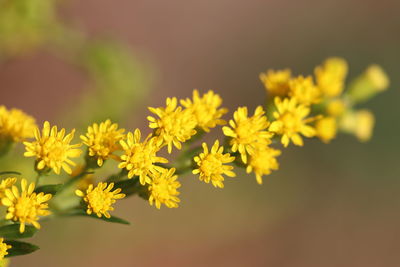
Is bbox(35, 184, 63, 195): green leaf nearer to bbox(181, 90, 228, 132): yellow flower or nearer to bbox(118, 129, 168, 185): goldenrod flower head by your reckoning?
bbox(118, 129, 168, 185): goldenrod flower head

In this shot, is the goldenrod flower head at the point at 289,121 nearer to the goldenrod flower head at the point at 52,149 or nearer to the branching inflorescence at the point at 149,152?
the branching inflorescence at the point at 149,152

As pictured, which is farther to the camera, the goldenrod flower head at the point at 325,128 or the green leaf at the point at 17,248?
the goldenrod flower head at the point at 325,128

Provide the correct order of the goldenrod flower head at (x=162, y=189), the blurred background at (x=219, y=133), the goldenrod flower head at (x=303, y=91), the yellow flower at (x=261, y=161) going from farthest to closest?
the blurred background at (x=219, y=133) < the goldenrod flower head at (x=303, y=91) < the yellow flower at (x=261, y=161) < the goldenrod flower head at (x=162, y=189)

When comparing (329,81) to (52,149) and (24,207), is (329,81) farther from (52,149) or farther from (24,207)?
(24,207)

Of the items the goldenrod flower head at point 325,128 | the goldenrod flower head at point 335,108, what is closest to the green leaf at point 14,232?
the goldenrod flower head at point 325,128

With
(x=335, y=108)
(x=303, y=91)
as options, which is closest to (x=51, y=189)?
(x=303, y=91)

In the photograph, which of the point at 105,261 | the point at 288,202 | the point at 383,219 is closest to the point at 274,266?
the point at 288,202

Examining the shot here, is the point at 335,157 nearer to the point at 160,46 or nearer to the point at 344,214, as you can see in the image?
the point at 344,214
